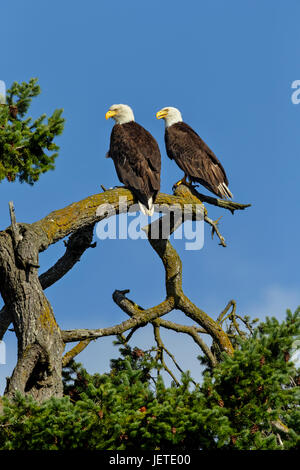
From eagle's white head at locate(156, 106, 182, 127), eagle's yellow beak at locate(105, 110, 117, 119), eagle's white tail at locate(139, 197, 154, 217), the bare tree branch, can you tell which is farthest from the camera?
eagle's white head at locate(156, 106, 182, 127)

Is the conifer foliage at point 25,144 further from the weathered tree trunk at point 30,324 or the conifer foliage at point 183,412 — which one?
the conifer foliage at point 183,412

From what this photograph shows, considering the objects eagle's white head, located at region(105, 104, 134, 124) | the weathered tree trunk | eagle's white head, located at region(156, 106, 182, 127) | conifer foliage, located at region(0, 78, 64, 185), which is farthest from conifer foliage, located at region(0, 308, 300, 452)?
eagle's white head, located at region(156, 106, 182, 127)

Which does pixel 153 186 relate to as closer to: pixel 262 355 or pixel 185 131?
pixel 185 131

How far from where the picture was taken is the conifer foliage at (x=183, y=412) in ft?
17.6

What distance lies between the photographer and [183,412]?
554 cm

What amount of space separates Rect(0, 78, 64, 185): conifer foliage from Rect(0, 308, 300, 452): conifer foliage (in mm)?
3227

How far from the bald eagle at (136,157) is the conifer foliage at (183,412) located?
3.54 m

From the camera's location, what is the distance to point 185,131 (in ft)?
38.2

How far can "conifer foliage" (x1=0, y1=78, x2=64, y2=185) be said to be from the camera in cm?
750

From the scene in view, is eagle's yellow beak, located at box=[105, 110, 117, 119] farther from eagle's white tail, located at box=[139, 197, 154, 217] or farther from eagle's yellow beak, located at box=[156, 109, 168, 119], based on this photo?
eagle's white tail, located at box=[139, 197, 154, 217]

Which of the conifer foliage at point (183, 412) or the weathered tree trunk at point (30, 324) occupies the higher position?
the weathered tree trunk at point (30, 324)

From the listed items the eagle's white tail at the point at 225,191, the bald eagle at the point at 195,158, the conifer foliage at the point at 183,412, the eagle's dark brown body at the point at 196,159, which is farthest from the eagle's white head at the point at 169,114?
A: the conifer foliage at the point at 183,412
